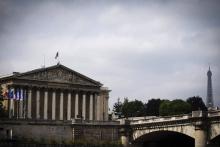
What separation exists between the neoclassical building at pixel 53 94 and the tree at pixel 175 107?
55.5ft

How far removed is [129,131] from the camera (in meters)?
112

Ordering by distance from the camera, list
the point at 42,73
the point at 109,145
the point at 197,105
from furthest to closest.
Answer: the point at 197,105 → the point at 42,73 → the point at 109,145

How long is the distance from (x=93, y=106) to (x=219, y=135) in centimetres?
4516

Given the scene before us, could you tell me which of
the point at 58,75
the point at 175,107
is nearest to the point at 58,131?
the point at 58,75

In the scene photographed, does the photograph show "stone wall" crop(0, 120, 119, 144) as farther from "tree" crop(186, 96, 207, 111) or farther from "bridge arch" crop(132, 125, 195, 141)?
"tree" crop(186, 96, 207, 111)

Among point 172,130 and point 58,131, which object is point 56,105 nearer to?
point 58,131

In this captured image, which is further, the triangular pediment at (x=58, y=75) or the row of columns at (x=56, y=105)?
the row of columns at (x=56, y=105)

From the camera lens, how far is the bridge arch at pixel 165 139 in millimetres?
108994

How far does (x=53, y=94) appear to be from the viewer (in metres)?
130

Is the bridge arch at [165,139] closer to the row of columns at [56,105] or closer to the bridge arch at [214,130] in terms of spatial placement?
the bridge arch at [214,130]

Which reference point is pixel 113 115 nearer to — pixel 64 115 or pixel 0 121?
pixel 64 115

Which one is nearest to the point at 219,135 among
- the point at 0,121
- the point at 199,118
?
the point at 199,118

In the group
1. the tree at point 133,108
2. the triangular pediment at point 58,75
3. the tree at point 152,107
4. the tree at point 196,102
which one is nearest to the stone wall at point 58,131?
the triangular pediment at point 58,75

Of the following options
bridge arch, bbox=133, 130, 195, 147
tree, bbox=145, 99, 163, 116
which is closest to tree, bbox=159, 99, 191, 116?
tree, bbox=145, 99, 163, 116
